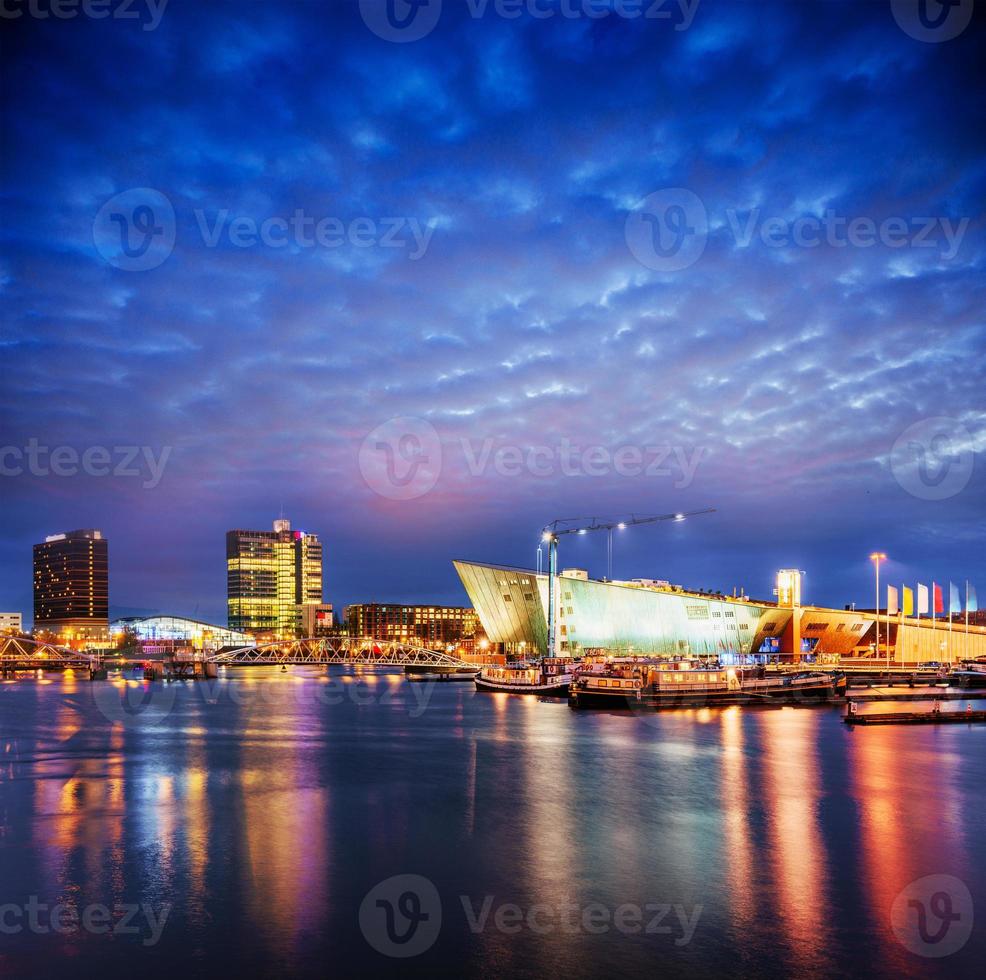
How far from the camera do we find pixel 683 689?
238 ft

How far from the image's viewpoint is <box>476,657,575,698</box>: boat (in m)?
86.1

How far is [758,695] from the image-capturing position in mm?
74750

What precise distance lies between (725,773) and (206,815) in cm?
2298

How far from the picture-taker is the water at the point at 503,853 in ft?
60.2

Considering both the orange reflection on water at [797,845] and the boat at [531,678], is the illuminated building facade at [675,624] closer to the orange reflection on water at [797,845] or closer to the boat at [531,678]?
the boat at [531,678]

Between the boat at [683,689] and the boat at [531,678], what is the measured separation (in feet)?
27.2

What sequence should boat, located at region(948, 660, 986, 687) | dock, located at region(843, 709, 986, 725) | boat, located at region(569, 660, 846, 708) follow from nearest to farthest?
dock, located at region(843, 709, 986, 725) < boat, located at region(569, 660, 846, 708) < boat, located at region(948, 660, 986, 687)

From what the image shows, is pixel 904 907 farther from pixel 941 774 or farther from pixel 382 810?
pixel 941 774

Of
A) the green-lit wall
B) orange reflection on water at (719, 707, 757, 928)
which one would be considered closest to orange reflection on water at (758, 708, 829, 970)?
orange reflection on water at (719, 707, 757, 928)

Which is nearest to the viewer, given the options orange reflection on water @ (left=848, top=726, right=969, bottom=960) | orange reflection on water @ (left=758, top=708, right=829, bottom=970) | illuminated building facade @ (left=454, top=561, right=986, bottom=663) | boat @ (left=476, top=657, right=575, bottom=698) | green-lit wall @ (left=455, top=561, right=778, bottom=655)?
orange reflection on water @ (left=758, top=708, right=829, bottom=970)

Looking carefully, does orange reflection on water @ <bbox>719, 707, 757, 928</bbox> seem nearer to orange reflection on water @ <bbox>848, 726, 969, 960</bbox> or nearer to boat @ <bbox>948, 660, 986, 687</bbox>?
orange reflection on water @ <bbox>848, 726, 969, 960</bbox>

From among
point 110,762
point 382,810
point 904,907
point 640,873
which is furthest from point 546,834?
point 110,762

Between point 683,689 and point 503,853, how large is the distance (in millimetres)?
49238

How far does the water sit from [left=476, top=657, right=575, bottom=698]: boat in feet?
106
